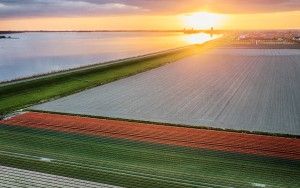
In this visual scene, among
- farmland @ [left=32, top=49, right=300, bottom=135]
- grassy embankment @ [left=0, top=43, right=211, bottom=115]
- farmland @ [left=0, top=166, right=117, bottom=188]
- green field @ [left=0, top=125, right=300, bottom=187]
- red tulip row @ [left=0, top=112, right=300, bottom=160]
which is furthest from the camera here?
grassy embankment @ [left=0, top=43, right=211, bottom=115]

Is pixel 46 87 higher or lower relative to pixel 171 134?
higher

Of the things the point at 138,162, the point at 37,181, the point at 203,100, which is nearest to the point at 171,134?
the point at 138,162

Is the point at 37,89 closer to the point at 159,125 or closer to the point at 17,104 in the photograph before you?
the point at 17,104

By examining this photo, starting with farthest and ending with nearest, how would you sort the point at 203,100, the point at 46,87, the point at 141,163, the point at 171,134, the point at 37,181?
the point at 46,87
the point at 203,100
the point at 171,134
the point at 141,163
the point at 37,181

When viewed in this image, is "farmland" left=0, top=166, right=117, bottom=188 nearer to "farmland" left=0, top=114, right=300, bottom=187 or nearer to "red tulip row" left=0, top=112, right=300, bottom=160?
"farmland" left=0, top=114, right=300, bottom=187

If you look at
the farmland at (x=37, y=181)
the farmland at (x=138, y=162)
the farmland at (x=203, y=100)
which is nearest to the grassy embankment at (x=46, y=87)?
the farmland at (x=203, y=100)

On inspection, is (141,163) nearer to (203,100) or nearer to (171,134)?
(171,134)

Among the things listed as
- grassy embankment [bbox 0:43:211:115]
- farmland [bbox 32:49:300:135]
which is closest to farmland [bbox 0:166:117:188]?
farmland [bbox 32:49:300:135]

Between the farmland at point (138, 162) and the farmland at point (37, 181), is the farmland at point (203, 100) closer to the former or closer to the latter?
the farmland at point (138, 162)
